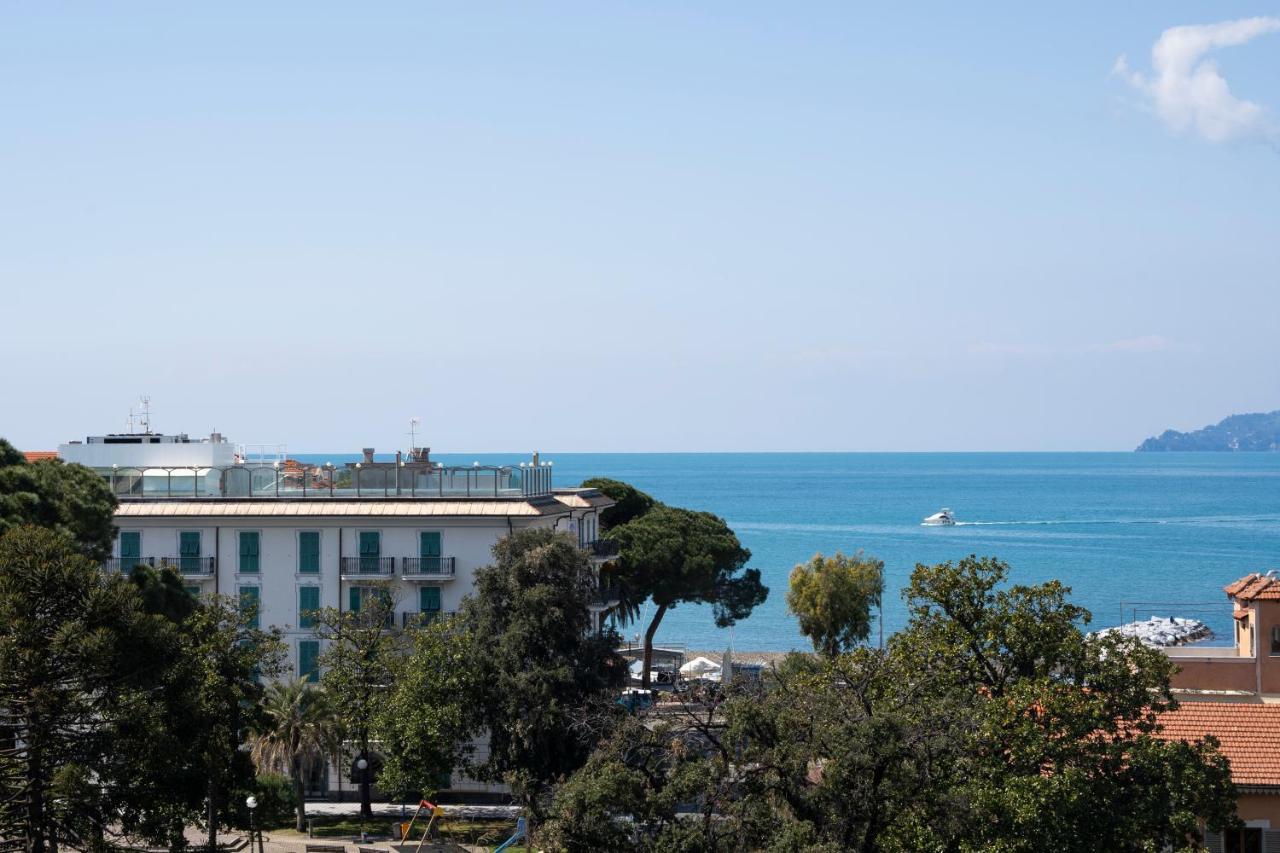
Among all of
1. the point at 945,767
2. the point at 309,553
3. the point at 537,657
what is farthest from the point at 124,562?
the point at 945,767

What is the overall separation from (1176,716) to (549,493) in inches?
1117

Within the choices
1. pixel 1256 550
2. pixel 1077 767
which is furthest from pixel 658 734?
pixel 1256 550

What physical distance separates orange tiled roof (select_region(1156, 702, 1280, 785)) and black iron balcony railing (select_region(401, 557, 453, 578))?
82.5 feet

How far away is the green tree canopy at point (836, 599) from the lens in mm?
69000

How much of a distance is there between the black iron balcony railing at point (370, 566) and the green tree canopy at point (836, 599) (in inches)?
977

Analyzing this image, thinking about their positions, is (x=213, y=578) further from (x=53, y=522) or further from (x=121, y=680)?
(x=121, y=680)

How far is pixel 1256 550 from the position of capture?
164750 millimetres

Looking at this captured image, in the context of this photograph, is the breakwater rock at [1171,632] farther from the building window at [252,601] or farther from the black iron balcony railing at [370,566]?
the building window at [252,601]

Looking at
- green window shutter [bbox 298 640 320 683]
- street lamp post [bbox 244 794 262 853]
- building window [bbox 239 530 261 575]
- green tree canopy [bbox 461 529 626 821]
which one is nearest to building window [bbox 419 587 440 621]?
green window shutter [bbox 298 640 320 683]

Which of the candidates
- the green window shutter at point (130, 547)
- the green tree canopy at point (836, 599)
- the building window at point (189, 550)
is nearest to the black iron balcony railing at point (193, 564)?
the building window at point (189, 550)

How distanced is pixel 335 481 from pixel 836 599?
84.4 ft

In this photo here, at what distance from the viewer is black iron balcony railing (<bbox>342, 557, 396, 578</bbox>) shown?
5000 cm

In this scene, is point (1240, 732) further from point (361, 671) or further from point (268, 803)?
point (361, 671)

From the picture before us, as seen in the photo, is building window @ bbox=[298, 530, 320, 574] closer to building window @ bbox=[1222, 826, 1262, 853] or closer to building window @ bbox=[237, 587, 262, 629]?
building window @ bbox=[237, 587, 262, 629]
